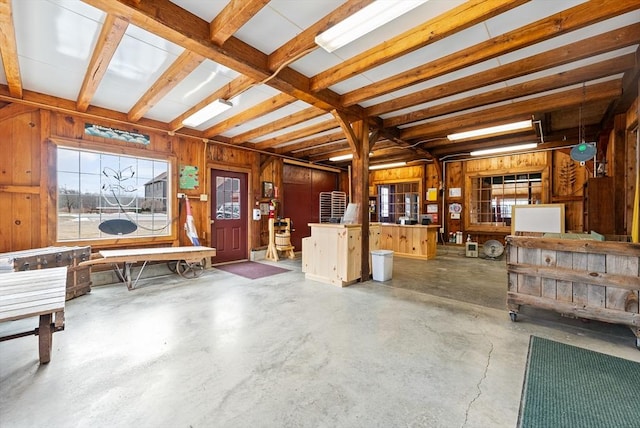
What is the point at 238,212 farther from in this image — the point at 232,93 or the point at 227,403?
the point at 227,403

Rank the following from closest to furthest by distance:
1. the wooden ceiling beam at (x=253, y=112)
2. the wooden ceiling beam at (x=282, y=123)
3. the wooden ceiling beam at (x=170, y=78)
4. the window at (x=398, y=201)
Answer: the wooden ceiling beam at (x=170, y=78) < the wooden ceiling beam at (x=253, y=112) < the wooden ceiling beam at (x=282, y=123) < the window at (x=398, y=201)

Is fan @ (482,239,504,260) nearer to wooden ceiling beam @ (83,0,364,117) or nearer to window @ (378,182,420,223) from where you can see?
window @ (378,182,420,223)

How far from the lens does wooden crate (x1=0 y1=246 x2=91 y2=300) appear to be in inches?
115

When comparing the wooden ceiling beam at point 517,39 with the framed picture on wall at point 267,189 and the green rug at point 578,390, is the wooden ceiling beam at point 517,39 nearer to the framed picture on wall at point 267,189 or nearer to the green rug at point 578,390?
the green rug at point 578,390

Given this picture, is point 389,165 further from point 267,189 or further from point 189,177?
point 189,177

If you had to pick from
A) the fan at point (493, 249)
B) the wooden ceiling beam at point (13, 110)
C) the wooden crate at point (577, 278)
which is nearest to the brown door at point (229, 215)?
the wooden ceiling beam at point (13, 110)

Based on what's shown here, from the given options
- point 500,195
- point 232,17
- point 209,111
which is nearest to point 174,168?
point 209,111

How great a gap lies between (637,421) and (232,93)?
4.40 metres

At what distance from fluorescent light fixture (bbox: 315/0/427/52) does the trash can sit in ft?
10.3

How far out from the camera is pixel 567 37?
2.53m

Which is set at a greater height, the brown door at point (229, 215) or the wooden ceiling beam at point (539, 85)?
the wooden ceiling beam at point (539, 85)

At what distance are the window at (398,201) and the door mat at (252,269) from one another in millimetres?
4960

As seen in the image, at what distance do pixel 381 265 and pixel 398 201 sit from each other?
5087mm

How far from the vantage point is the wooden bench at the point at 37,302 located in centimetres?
179
